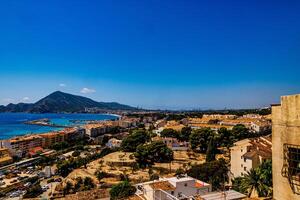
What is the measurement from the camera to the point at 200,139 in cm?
4694

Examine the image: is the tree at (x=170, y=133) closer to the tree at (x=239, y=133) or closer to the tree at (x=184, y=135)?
the tree at (x=184, y=135)

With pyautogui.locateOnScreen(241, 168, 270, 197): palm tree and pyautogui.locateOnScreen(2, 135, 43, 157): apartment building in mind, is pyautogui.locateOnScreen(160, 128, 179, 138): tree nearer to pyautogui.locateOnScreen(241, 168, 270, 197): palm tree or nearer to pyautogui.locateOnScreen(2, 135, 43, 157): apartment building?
pyautogui.locateOnScreen(2, 135, 43, 157): apartment building

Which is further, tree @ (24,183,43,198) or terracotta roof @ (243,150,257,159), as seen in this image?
tree @ (24,183,43,198)

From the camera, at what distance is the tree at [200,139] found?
46.9 m

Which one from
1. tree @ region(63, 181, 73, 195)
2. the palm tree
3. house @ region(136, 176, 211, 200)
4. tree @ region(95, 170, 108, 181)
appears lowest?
tree @ region(63, 181, 73, 195)

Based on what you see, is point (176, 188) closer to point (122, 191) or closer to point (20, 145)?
point (122, 191)

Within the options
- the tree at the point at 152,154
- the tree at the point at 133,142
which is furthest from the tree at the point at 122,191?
the tree at the point at 133,142

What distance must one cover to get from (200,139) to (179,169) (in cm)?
1238

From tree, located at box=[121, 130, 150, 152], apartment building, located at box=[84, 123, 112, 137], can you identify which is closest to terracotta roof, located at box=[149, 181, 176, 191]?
tree, located at box=[121, 130, 150, 152]

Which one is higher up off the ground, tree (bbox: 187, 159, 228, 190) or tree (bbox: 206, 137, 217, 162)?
tree (bbox: 206, 137, 217, 162)

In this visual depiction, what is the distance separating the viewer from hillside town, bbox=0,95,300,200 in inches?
249

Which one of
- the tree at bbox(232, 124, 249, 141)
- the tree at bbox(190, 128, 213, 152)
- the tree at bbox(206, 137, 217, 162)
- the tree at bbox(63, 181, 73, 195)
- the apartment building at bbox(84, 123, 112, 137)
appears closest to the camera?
the tree at bbox(63, 181, 73, 195)

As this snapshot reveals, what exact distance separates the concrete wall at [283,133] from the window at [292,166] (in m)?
0.10

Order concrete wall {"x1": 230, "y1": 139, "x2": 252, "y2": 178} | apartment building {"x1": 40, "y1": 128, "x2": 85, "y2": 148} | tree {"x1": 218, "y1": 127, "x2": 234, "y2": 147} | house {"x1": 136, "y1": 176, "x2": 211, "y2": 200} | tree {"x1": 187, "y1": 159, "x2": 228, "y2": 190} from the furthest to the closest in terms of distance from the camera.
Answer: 1. apartment building {"x1": 40, "y1": 128, "x2": 85, "y2": 148}
2. tree {"x1": 218, "y1": 127, "x2": 234, "y2": 147}
3. tree {"x1": 187, "y1": 159, "x2": 228, "y2": 190}
4. concrete wall {"x1": 230, "y1": 139, "x2": 252, "y2": 178}
5. house {"x1": 136, "y1": 176, "x2": 211, "y2": 200}
